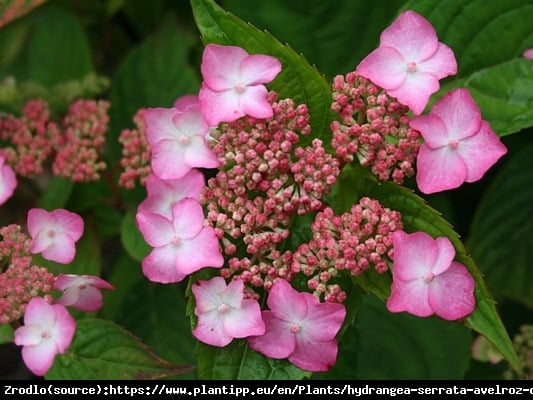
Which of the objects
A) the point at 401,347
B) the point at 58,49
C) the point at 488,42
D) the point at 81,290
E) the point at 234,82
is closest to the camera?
the point at 234,82

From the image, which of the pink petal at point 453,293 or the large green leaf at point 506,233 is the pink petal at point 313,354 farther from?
the large green leaf at point 506,233

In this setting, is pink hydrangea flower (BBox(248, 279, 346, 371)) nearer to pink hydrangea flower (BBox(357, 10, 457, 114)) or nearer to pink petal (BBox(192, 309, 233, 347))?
pink petal (BBox(192, 309, 233, 347))

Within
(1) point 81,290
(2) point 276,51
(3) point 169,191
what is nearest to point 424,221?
(2) point 276,51

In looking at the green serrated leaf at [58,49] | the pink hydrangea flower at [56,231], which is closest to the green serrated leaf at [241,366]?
the pink hydrangea flower at [56,231]

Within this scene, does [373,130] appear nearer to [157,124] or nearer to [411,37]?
[411,37]

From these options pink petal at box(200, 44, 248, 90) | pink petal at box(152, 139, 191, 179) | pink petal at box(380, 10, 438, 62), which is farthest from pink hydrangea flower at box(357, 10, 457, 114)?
pink petal at box(152, 139, 191, 179)
